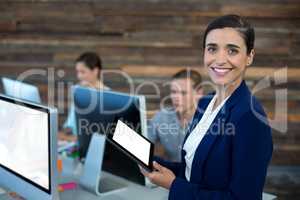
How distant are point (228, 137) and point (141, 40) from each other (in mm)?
3088

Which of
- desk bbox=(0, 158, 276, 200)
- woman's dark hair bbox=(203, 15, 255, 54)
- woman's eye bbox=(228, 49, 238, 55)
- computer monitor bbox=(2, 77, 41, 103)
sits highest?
woman's dark hair bbox=(203, 15, 255, 54)

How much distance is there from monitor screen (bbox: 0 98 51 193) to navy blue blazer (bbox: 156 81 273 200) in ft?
1.61

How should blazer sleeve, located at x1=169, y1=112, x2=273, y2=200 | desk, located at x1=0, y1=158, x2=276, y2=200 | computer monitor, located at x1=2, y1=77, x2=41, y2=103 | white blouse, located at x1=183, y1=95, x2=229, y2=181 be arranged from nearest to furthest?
1. blazer sleeve, located at x1=169, y1=112, x2=273, y2=200
2. white blouse, located at x1=183, y1=95, x2=229, y2=181
3. desk, located at x1=0, y1=158, x2=276, y2=200
4. computer monitor, located at x1=2, y1=77, x2=41, y2=103

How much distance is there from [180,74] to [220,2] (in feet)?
5.82

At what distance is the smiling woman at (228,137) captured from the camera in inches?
52.3

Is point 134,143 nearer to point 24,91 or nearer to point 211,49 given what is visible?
point 211,49

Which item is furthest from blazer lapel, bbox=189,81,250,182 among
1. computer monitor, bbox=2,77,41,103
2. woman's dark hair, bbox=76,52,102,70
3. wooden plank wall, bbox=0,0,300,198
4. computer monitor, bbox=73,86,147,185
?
wooden plank wall, bbox=0,0,300,198

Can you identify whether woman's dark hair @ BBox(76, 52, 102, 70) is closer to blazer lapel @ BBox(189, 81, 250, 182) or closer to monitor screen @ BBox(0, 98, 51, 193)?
monitor screen @ BBox(0, 98, 51, 193)

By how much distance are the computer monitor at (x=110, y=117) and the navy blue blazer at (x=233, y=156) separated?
42cm

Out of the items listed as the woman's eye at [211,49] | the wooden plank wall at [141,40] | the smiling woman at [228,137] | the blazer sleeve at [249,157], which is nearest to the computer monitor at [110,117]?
the smiling woman at [228,137]

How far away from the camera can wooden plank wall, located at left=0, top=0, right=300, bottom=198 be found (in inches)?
168

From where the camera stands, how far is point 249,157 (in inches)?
52.0

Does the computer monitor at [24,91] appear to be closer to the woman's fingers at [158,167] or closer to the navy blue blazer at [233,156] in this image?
the woman's fingers at [158,167]

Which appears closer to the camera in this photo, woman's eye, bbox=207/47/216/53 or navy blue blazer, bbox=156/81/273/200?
navy blue blazer, bbox=156/81/273/200
